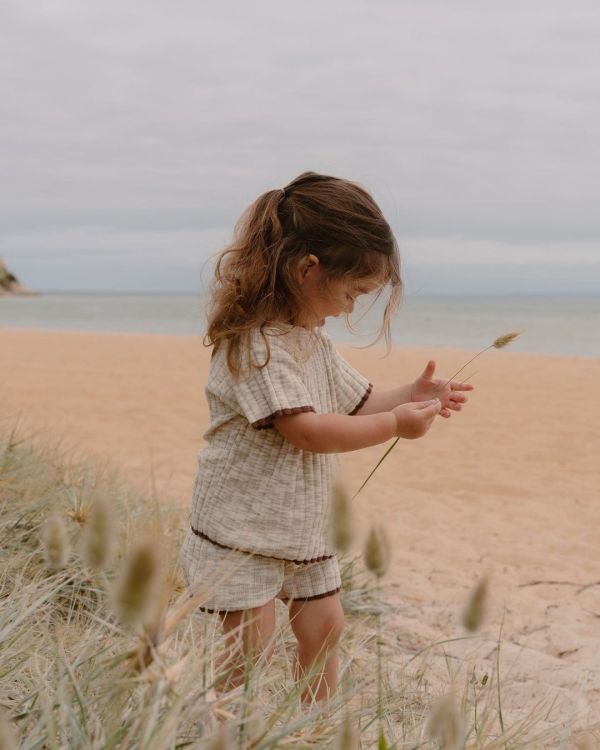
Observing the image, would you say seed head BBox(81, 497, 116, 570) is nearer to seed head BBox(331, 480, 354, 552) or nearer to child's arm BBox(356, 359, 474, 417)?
seed head BBox(331, 480, 354, 552)

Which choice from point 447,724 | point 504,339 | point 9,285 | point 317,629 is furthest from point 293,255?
point 9,285

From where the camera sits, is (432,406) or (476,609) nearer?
(476,609)

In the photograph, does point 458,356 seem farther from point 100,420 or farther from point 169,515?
point 169,515

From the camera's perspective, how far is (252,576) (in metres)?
2.26

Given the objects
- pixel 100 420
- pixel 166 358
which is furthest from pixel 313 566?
pixel 166 358

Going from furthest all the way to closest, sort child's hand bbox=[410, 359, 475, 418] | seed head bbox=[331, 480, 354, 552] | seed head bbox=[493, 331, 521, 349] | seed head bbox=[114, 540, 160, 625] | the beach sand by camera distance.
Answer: the beach sand, child's hand bbox=[410, 359, 475, 418], seed head bbox=[493, 331, 521, 349], seed head bbox=[331, 480, 354, 552], seed head bbox=[114, 540, 160, 625]

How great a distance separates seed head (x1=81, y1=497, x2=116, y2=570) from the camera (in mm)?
1149

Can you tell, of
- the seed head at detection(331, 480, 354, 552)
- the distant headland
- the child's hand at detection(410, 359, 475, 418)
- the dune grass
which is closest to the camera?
the dune grass

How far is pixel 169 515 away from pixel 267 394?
1728 millimetres

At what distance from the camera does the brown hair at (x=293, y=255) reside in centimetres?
234

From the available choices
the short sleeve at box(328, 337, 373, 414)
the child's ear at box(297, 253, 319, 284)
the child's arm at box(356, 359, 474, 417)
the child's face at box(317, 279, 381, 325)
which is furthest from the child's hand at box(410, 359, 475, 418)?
the child's ear at box(297, 253, 319, 284)

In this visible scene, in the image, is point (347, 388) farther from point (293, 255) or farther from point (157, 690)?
point (157, 690)

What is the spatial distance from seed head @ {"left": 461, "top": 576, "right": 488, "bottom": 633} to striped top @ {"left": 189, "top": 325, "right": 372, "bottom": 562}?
1.03 m

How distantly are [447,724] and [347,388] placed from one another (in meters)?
1.47
